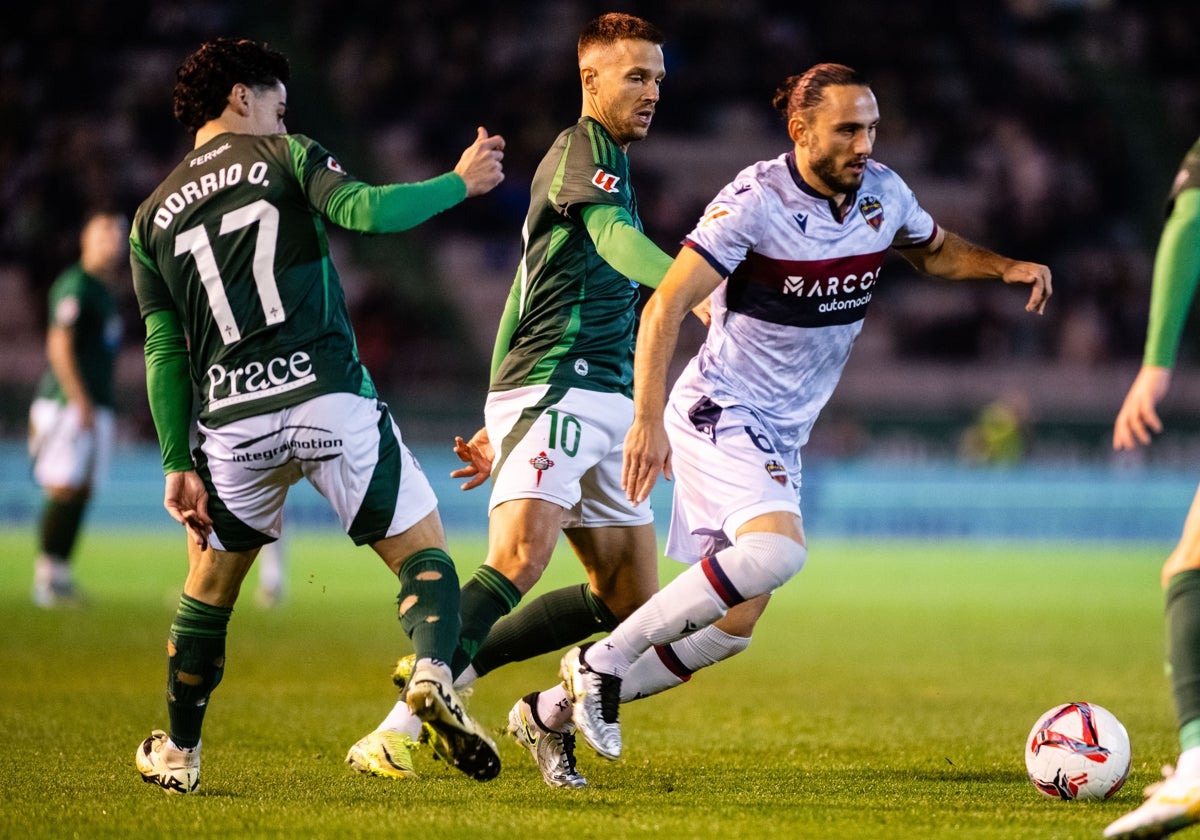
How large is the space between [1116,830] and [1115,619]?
9118 millimetres

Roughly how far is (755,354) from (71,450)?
808 centimetres

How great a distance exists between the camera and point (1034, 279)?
5.45 metres

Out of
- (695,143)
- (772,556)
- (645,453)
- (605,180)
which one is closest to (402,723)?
(645,453)

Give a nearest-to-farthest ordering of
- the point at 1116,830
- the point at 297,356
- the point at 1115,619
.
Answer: the point at 1116,830 < the point at 297,356 < the point at 1115,619

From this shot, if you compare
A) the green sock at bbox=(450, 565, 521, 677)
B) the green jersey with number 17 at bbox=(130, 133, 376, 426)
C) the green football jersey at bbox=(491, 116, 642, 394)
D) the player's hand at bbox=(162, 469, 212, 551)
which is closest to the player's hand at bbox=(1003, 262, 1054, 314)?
the green football jersey at bbox=(491, 116, 642, 394)

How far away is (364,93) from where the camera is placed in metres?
27.2

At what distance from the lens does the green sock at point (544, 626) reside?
582cm

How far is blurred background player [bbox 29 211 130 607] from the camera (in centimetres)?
1154

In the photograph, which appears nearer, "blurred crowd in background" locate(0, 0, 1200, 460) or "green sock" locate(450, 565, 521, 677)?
"green sock" locate(450, 565, 521, 677)

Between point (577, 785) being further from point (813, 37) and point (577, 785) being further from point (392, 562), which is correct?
point (813, 37)

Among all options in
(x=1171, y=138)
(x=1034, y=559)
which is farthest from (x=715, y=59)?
(x=1034, y=559)

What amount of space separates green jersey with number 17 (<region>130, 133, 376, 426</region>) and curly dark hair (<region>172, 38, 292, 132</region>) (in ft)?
0.54

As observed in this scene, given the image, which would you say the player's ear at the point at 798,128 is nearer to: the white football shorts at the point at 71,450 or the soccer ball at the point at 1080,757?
the soccer ball at the point at 1080,757

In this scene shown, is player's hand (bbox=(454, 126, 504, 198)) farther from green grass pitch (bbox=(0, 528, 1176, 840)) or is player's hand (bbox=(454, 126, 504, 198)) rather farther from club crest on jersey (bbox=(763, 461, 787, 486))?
green grass pitch (bbox=(0, 528, 1176, 840))
